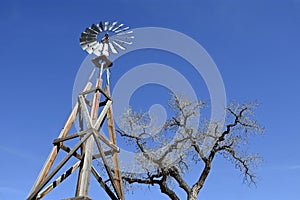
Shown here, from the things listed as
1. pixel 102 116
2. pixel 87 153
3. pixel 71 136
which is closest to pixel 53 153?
pixel 71 136

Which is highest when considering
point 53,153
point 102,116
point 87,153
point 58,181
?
point 102,116

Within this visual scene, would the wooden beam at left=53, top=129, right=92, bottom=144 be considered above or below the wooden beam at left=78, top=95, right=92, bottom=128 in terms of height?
below

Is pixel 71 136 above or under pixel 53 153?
above

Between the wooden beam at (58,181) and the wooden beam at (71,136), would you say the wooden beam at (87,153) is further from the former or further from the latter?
the wooden beam at (58,181)

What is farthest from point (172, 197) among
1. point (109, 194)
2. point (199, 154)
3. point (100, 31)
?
point (100, 31)

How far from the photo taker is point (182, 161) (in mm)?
12383

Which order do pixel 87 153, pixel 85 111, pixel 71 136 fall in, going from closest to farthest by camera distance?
pixel 87 153
pixel 71 136
pixel 85 111

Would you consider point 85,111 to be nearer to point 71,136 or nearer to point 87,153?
point 71,136

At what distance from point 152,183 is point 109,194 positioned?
6.69 metres

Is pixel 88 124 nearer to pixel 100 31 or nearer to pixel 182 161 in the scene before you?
pixel 100 31

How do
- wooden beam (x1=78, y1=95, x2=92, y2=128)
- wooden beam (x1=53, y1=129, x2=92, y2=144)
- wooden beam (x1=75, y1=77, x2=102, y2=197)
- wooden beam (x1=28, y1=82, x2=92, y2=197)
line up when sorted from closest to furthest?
wooden beam (x1=75, y1=77, x2=102, y2=197)
wooden beam (x1=28, y1=82, x2=92, y2=197)
wooden beam (x1=53, y1=129, x2=92, y2=144)
wooden beam (x1=78, y1=95, x2=92, y2=128)

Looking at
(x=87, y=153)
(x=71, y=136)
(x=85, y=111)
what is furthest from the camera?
(x=85, y=111)

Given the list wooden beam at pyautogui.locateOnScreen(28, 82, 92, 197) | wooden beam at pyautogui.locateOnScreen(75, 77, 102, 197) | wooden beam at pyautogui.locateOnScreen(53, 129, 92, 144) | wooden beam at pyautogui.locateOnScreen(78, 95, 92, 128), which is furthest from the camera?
wooden beam at pyautogui.locateOnScreen(78, 95, 92, 128)

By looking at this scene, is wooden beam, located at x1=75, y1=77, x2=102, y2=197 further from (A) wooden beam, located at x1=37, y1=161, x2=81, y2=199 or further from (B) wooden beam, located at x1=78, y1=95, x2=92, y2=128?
(A) wooden beam, located at x1=37, y1=161, x2=81, y2=199
